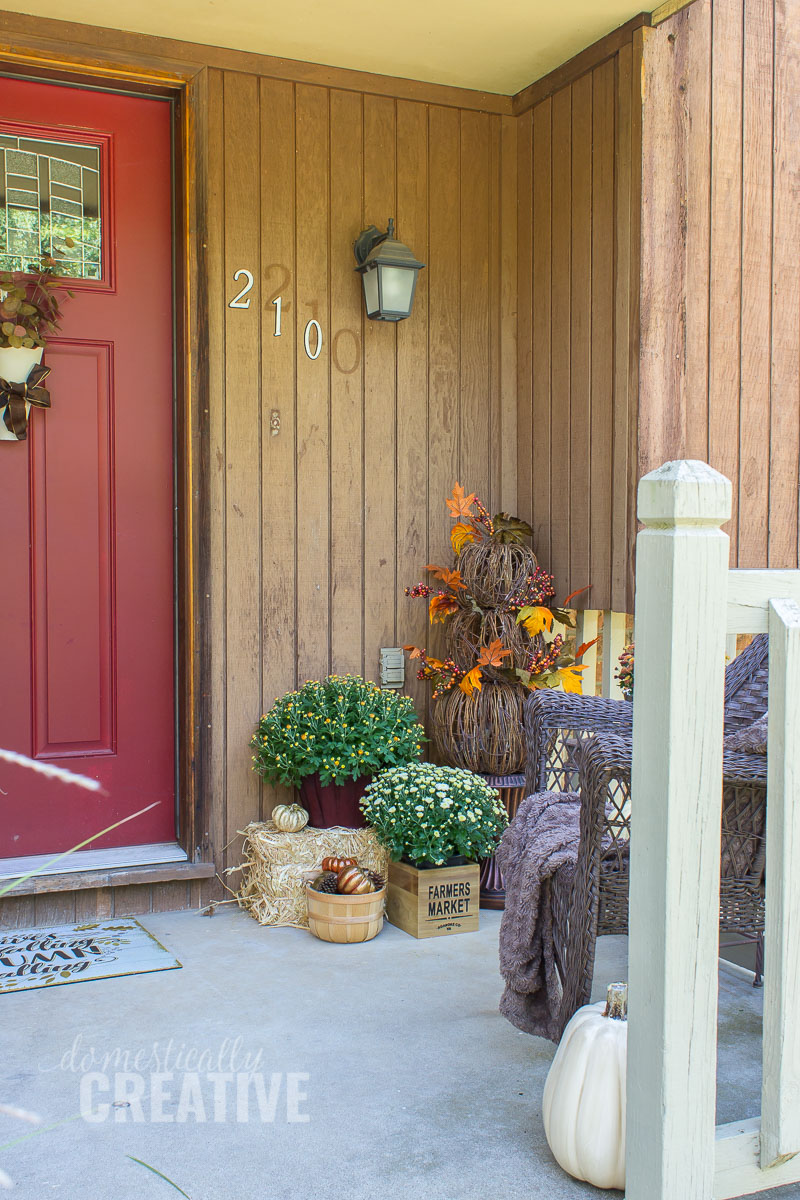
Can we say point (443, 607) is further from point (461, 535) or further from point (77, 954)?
point (77, 954)

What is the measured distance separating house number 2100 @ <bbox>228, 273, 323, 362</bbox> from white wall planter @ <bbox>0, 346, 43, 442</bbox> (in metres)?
0.60

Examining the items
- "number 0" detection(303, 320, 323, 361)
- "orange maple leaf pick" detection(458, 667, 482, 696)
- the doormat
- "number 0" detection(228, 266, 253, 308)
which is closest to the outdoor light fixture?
"number 0" detection(303, 320, 323, 361)

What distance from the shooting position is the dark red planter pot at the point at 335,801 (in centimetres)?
319

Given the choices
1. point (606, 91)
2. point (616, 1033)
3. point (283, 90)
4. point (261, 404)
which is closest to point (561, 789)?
point (616, 1033)

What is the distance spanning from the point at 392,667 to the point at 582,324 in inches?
49.0

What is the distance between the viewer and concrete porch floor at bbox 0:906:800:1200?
69.4 inches

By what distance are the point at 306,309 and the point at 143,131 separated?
710 mm

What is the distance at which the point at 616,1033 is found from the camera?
1715 mm

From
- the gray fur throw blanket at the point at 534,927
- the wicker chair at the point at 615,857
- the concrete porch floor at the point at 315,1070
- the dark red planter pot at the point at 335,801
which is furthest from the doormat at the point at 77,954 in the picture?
the wicker chair at the point at 615,857

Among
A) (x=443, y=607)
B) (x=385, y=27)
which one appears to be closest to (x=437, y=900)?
(x=443, y=607)

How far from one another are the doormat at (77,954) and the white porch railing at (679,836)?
5.61 feet

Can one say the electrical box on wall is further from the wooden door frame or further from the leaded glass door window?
the leaded glass door window

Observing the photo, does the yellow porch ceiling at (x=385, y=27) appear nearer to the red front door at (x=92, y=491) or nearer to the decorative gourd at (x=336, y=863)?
the red front door at (x=92, y=491)

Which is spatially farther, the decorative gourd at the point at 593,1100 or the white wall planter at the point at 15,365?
the white wall planter at the point at 15,365
